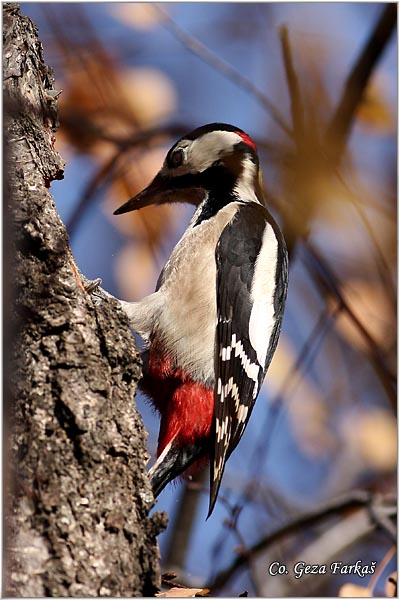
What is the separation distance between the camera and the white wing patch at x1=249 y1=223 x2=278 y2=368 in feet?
8.15

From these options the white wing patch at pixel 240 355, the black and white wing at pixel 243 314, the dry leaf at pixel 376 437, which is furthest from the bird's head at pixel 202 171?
the dry leaf at pixel 376 437

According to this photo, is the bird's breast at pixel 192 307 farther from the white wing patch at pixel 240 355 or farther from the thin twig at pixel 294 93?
the thin twig at pixel 294 93

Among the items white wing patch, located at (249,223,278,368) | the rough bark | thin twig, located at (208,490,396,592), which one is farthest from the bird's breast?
thin twig, located at (208,490,396,592)

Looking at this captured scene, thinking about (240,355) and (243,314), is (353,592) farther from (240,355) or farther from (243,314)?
(243,314)

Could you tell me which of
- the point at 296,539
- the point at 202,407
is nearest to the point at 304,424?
the point at 296,539

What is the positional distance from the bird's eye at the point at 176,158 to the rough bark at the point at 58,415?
873 millimetres

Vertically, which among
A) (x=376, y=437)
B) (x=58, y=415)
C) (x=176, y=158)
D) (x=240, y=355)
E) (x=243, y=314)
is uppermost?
(x=176, y=158)

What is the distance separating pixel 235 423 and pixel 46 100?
42.7 inches

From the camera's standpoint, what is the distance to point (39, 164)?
1.94 metres

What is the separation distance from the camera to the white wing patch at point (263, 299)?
2.48m

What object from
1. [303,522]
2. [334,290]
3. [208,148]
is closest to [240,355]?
[334,290]

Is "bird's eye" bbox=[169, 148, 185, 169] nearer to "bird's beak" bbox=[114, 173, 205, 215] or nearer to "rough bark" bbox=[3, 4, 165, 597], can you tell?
"bird's beak" bbox=[114, 173, 205, 215]

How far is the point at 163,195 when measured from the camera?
9.17ft

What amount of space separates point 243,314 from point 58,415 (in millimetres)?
902
